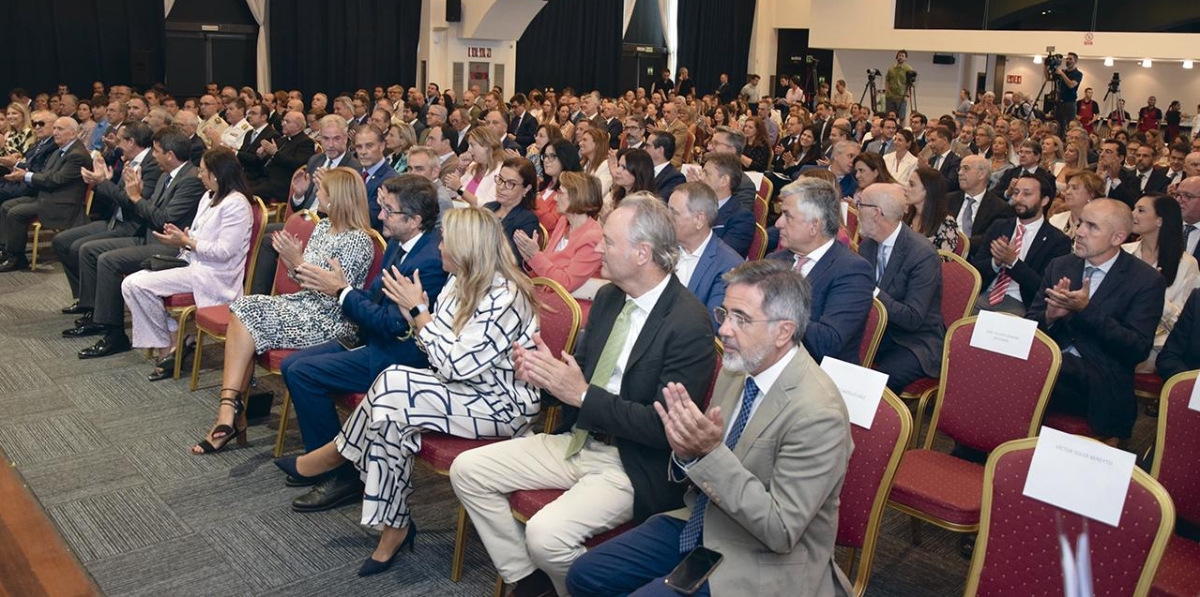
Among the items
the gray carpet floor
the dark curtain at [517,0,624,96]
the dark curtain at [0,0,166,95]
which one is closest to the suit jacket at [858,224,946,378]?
the gray carpet floor

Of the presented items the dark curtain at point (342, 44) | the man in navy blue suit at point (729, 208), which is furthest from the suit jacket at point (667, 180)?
the dark curtain at point (342, 44)

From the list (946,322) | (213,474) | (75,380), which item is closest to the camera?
(213,474)

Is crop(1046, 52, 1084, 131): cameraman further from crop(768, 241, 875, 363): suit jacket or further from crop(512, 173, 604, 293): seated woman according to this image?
crop(768, 241, 875, 363): suit jacket

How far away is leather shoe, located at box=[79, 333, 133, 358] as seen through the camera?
548 cm

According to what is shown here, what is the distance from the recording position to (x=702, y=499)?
248 cm

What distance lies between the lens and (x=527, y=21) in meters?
17.1

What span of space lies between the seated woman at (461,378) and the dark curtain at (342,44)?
14.1 m

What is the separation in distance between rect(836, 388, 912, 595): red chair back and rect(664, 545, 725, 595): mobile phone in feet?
1.50

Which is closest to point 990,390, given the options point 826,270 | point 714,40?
point 826,270

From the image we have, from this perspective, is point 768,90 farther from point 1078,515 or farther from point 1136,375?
point 1078,515

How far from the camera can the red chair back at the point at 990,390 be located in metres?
3.14

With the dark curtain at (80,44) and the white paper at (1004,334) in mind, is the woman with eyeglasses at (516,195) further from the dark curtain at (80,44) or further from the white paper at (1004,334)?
the dark curtain at (80,44)

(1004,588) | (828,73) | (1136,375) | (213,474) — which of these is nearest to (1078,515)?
(1004,588)

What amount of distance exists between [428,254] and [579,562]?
1.61 metres
